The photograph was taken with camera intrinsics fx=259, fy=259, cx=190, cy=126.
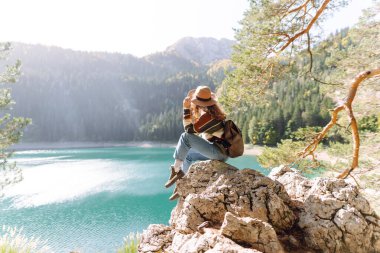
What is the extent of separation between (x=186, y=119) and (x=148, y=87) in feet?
585

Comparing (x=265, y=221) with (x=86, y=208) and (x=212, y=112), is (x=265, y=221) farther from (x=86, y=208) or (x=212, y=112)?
(x=86, y=208)

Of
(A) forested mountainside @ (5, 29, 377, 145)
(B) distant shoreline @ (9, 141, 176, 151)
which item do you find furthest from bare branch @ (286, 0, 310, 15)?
(B) distant shoreline @ (9, 141, 176, 151)

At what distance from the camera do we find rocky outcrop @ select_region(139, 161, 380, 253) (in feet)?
9.55

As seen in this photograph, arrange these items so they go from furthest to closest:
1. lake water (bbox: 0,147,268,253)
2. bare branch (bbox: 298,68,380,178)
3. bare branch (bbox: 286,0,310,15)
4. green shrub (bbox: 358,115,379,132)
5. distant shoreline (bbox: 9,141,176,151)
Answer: distant shoreline (bbox: 9,141,176,151), lake water (bbox: 0,147,268,253), green shrub (bbox: 358,115,379,132), bare branch (bbox: 286,0,310,15), bare branch (bbox: 298,68,380,178)

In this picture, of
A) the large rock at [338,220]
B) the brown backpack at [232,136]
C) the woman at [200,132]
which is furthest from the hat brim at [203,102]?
the large rock at [338,220]

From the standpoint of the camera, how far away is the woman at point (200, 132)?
4.11 meters

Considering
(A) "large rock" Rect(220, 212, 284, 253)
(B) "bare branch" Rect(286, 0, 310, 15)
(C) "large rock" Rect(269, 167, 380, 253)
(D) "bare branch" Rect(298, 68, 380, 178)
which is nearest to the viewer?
(A) "large rock" Rect(220, 212, 284, 253)

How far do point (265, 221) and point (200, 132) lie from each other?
159 centimetres

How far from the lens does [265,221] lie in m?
3.47

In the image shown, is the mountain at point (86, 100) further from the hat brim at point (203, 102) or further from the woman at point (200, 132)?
the hat brim at point (203, 102)

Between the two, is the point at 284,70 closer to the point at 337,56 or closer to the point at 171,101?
the point at 337,56

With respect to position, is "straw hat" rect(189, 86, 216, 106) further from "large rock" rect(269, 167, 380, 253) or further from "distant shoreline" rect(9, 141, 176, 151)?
"distant shoreline" rect(9, 141, 176, 151)

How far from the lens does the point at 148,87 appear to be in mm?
178500

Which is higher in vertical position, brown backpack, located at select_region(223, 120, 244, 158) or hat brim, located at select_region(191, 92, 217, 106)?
hat brim, located at select_region(191, 92, 217, 106)
